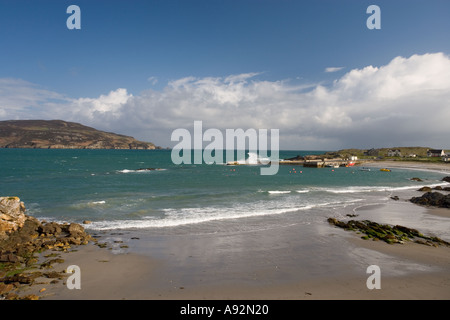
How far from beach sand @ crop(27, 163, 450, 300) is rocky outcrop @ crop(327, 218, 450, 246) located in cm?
78

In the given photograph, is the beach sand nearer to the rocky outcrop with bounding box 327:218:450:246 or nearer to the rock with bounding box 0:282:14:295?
the rock with bounding box 0:282:14:295

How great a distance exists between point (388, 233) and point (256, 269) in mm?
10859

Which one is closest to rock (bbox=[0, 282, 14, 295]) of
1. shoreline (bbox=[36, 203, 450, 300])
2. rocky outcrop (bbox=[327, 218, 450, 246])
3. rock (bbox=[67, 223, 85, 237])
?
shoreline (bbox=[36, 203, 450, 300])

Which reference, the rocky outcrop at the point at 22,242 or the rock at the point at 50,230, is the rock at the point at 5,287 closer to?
the rocky outcrop at the point at 22,242

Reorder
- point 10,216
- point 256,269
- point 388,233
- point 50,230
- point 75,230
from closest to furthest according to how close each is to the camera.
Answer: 1. point 256,269
2. point 10,216
3. point 75,230
4. point 50,230
5. point 388,233

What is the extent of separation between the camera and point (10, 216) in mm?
15273

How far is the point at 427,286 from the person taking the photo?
9.59m

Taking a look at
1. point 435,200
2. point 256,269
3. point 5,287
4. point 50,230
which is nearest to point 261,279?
point 256,269

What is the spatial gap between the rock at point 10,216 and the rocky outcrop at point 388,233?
21.0 meters

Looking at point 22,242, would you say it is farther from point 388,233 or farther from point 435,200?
point 435,200
